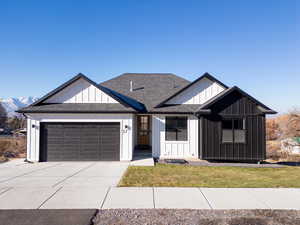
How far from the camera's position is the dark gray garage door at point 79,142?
1082cm

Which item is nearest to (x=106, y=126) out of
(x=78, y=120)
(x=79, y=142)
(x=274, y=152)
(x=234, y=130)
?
(x=78, y=120)

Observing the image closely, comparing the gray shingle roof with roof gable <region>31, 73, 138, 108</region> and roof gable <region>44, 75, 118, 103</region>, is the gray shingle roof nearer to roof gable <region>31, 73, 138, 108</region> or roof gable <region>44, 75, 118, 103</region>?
roof gable <region>31, 73, 138, 108</region>

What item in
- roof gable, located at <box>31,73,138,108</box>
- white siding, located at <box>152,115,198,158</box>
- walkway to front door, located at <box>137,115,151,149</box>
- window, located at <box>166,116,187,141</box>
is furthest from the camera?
walkway to front door, located at <box>137,115,151,149</box>

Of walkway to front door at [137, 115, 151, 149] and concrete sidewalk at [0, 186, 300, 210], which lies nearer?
concrete sidewalk at [0, 186, 300, 210]

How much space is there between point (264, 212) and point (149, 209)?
2.83 meters

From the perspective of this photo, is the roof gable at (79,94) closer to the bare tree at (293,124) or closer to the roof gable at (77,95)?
the roof gable at (77,95)

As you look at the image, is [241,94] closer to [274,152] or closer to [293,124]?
[274,152]

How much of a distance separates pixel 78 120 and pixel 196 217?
9.03m

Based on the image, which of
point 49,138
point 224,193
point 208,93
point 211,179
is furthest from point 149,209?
point 208,93

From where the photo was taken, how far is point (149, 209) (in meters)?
4.39

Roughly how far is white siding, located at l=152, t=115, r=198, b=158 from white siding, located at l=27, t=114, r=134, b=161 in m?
1.83

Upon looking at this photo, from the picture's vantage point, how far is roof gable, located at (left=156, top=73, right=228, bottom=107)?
12469 mm

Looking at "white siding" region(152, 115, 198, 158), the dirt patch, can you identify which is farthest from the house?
the dirt patch

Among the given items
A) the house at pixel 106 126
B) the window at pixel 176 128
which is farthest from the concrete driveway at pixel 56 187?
the window at pixel 176 128
